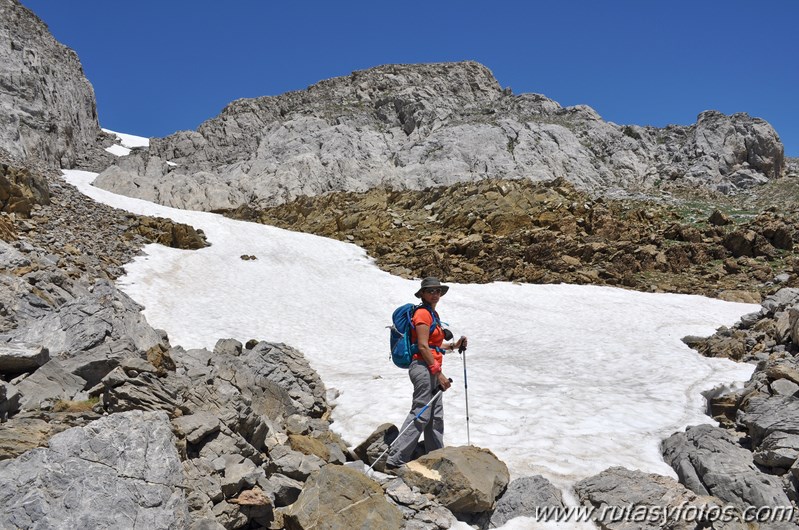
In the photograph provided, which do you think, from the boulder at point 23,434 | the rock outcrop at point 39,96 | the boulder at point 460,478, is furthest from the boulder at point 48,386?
the rock outcrop at point 39,96

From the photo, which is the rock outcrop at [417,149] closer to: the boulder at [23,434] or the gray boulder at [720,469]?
the boulder at [23,434]

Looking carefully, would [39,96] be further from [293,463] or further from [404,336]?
[293,463]

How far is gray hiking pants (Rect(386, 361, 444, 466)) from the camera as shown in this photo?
718 centimetres

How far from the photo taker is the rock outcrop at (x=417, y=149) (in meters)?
52.1

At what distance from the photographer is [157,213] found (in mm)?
36312

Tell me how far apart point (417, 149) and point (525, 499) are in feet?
179

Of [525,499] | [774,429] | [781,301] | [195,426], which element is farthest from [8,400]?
[781,301]

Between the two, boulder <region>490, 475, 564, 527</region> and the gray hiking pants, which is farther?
the gray hiking pants

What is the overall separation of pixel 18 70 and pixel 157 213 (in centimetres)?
2970

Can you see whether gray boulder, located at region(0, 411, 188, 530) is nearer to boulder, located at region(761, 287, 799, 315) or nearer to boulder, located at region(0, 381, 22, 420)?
boulder, located at region(0, 381, 22, 420)

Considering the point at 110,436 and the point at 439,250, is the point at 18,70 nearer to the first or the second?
the point at 439,250

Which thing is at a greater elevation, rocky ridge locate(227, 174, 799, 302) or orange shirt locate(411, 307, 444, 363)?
rocky ridge locate(227, 174, 799, 302)

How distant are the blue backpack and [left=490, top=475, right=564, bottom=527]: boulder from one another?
222cm

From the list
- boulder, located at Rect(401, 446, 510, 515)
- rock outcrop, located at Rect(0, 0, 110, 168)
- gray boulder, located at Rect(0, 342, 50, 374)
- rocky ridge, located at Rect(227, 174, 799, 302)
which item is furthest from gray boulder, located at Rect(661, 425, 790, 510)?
rock outcrop, located at Rect(0, 0, 110, 168)
